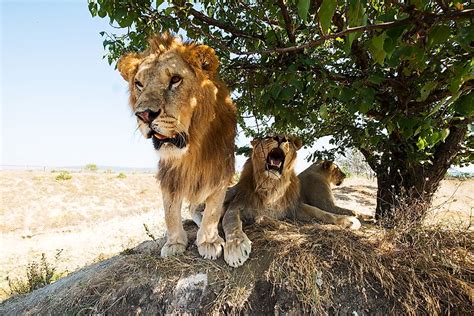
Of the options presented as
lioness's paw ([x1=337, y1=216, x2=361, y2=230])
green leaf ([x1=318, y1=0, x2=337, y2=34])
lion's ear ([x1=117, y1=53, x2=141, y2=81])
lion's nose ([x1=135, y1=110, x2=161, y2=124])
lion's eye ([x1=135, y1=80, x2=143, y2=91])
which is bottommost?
lioness's paw ([x1=337, y1=216, x2=361, y2=230])

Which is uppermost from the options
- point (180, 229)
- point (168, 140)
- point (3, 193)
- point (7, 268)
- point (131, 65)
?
point (131, 65)

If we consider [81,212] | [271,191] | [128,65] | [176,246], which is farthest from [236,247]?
[81,212]

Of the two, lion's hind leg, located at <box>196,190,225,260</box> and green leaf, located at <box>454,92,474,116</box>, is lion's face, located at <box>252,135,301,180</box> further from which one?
green leaf, located at <box>454,92,474,116</box>

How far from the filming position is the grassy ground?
1091 cm

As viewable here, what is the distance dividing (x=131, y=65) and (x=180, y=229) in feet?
5.27

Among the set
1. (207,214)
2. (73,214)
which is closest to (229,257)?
(207,214)

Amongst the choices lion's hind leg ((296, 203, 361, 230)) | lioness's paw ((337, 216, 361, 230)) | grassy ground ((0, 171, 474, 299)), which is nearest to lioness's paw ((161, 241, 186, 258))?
lion's hind leg ((296, 203, 361, 230))

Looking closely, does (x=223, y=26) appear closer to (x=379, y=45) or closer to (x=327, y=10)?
(x=379, y=45)

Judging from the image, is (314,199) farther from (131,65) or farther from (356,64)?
(131,65)

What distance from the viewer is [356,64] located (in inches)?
159

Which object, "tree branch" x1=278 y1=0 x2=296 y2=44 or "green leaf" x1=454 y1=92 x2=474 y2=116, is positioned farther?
"tree branch" x1=278 y1=0 x2=296 y2=44

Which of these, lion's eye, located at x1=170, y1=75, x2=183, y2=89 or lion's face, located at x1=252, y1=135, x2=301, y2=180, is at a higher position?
lion's eye, located at x1=170, y1=75, x2=183, y2=89

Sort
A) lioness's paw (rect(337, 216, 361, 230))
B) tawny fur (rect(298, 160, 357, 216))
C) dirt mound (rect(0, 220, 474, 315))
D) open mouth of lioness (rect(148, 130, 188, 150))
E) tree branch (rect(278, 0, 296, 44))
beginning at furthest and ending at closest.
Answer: tawny fur (rect(298, 160, 357, 216)) < lioness's paw (rect(337, 216, 361, 230)) < tree branch (rect(278, 0, 296, 44)) < dirt mound (rect(0, 220, 474, 315)) < open mouth of lioness (rect(148, 130, 188, 150))

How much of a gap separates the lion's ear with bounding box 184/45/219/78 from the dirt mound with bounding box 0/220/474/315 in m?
1.70
